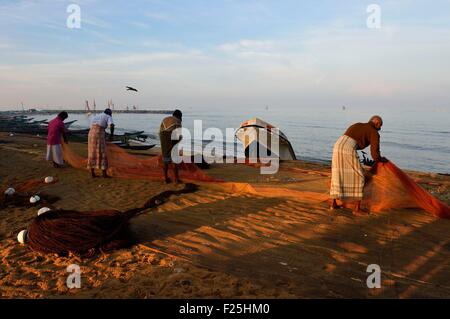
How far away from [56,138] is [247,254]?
24.3 feet

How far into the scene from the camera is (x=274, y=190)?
647 centimetres

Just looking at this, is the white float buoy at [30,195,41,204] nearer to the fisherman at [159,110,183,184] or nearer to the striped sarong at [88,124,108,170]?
the striped sarong at [88,124,108,170]

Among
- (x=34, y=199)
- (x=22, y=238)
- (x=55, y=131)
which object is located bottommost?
(x=22, y=238)

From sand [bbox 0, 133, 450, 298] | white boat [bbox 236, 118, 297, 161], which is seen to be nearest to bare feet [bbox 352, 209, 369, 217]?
sand [bbox 0, 133, 450, 298]

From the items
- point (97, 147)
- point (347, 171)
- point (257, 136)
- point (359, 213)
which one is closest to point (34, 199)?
point (97, 147)

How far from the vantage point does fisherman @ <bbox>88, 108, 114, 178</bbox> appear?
8031 millimetres

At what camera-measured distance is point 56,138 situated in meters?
9.47

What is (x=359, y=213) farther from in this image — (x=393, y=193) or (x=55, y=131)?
(x=55, y=131)

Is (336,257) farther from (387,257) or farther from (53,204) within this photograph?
(53,204)

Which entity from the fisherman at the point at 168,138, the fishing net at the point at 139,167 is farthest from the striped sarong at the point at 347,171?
the fisherman at the point at 168,138

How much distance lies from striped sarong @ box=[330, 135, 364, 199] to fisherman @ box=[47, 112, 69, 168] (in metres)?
7.24

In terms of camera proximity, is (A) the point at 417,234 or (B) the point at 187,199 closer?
(A) the point at 417,234
